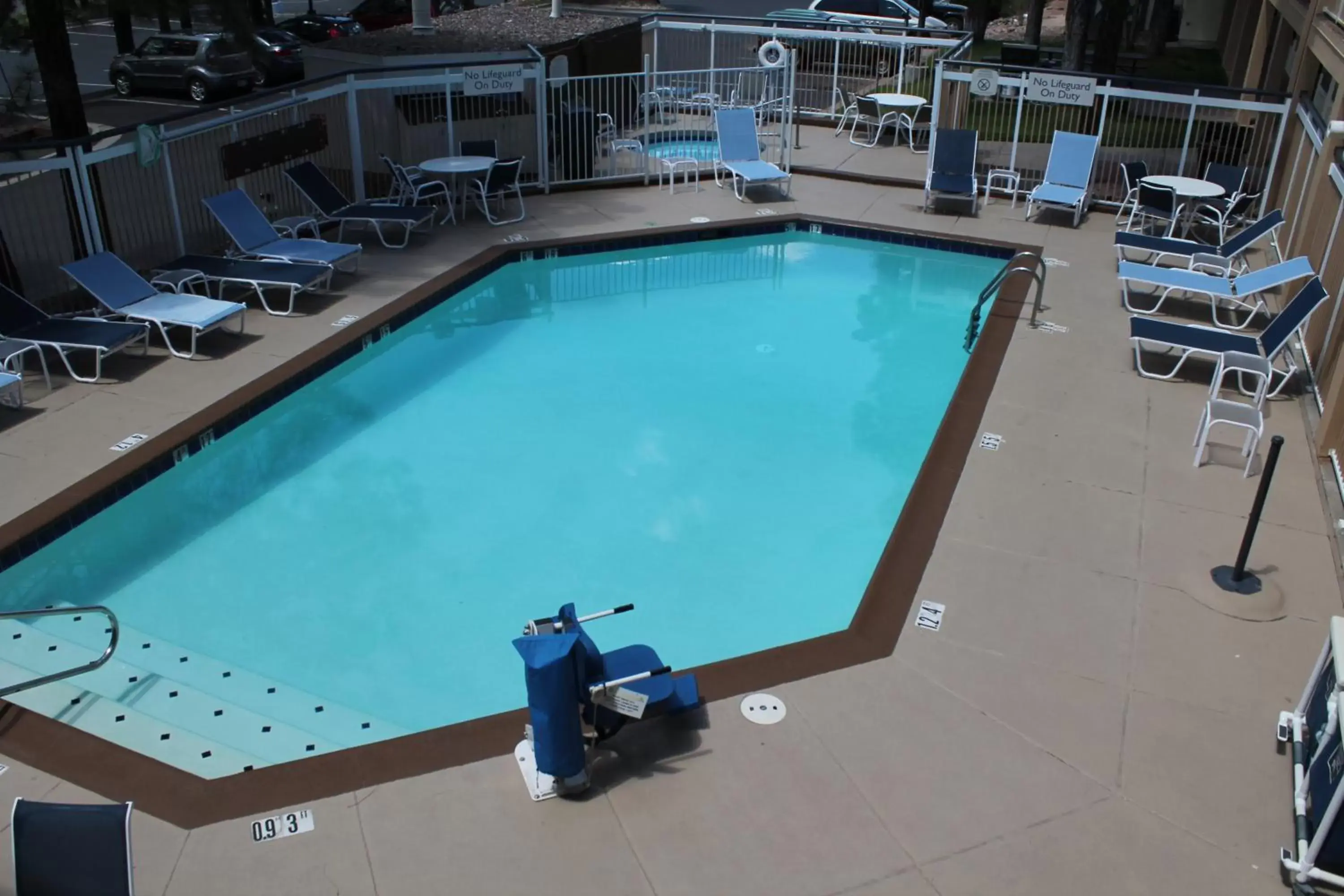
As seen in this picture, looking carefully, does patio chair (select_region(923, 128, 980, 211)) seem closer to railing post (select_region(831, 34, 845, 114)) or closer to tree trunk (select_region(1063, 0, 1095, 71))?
railing post (select_region(831, 34, 845, 114))

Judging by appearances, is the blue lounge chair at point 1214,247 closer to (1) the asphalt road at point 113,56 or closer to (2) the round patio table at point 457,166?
(2) the round patio table at point 457,166

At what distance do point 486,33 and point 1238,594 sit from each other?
13722 mm

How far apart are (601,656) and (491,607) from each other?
215 centimetres

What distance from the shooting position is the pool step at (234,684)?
583 centimetres

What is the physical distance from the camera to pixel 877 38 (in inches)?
672

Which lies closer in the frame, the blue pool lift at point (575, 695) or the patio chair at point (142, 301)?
the blue pool lift at point (575, 695)

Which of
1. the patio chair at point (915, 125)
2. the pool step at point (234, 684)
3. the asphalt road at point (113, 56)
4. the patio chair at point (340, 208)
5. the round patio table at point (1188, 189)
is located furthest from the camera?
the asphalt road at point (113, 56)

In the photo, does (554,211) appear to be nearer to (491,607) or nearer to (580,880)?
(491,607)

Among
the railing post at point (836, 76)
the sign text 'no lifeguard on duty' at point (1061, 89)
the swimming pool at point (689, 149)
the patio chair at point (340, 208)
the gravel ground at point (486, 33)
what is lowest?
the swimming pool at point (689, 149)

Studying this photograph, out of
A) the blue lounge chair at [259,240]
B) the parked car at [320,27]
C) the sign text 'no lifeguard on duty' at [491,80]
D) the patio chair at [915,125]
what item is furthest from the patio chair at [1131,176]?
the parked car at [320,27]

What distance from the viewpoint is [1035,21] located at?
25.6 meters

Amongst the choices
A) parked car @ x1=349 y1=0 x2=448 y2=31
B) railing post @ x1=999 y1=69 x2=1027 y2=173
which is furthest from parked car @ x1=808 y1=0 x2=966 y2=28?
parked car @ x1=349 y1=0 x2=448 y2=31

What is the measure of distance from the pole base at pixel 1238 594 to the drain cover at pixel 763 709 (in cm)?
262

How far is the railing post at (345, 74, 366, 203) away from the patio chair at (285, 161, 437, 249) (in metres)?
0.56
